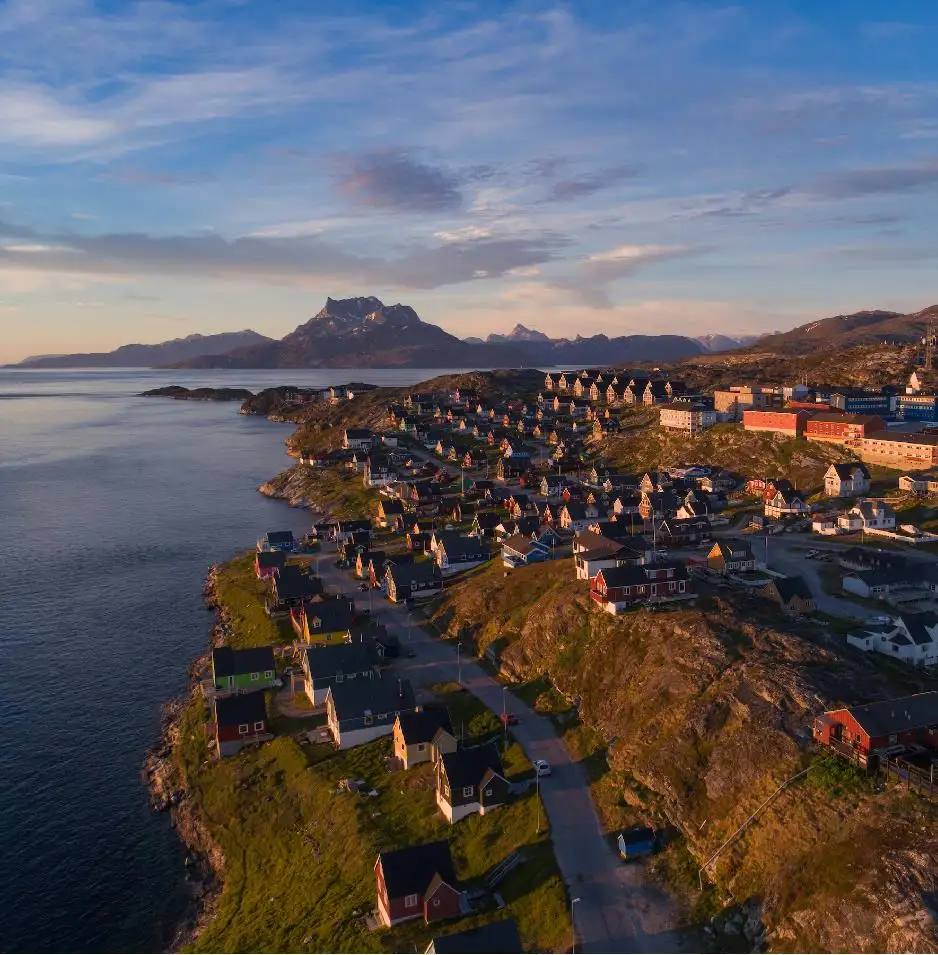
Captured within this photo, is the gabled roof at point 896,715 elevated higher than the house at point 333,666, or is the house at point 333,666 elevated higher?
the gabled roof at point 896,715

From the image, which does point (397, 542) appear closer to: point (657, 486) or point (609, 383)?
point (657, 486)

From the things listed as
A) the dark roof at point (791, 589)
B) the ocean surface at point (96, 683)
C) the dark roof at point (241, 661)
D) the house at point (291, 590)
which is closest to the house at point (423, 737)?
the ocean surface at point (96, 683)

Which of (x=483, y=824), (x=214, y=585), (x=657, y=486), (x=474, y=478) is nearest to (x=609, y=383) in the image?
(x=474, y=478)

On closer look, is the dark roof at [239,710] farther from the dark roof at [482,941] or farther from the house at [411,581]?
the dark roof at [482,941]

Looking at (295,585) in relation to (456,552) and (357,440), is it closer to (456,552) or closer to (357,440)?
(456,552)

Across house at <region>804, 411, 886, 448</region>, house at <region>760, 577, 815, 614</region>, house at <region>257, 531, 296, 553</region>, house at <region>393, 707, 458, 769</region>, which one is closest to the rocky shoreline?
house at <region>393, 707, 458, 769</region>

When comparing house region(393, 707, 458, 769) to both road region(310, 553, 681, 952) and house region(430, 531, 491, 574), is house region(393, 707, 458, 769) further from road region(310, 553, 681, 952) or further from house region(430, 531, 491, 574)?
Answer: house region(430, 531, 491, 574)
